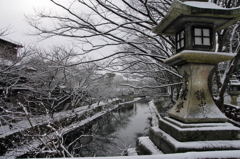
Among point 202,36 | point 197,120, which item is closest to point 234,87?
point 202,36

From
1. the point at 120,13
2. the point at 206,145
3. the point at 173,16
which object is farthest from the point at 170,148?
the point at 120,13

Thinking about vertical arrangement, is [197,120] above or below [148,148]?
above

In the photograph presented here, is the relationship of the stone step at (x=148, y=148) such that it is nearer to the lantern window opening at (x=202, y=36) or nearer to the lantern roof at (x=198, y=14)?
the lantern window opening at (x=202, y=36)

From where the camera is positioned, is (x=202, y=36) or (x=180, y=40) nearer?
(x=202, y=36)

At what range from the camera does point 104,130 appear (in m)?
15.1

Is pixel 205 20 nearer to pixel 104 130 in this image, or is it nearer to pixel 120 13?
pixel 120 13

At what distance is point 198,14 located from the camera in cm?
273

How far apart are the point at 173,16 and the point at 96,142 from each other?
11.7 m

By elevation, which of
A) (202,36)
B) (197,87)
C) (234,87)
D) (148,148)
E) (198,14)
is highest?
(198,14)

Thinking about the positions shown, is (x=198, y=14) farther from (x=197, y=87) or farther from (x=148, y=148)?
(x=148, y=148)

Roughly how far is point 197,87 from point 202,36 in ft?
3.69

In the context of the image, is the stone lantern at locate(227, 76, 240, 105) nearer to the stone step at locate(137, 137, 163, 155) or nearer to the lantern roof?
the lantern roof

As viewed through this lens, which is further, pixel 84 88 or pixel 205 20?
pixel 84 88

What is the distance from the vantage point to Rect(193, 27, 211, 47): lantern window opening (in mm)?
3041
